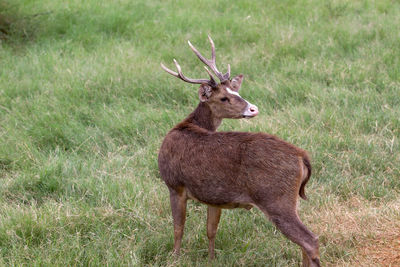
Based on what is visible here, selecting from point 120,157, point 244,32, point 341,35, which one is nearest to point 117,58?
point 244,32

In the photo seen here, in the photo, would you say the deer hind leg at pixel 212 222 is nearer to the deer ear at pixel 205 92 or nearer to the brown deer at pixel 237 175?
the brown deer at pixel 237 175

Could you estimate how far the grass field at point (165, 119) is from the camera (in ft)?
15.4

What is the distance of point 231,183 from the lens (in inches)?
160

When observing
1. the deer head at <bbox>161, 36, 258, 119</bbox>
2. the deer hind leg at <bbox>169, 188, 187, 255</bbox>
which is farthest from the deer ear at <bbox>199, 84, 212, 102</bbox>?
the deer hind leg at <bbox>169, 188, 187, 255</bbox>

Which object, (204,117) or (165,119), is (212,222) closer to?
(204,117)

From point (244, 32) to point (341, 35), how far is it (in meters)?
1.46

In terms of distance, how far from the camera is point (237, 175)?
4.04 meters

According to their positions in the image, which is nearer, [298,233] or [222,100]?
[298,233]

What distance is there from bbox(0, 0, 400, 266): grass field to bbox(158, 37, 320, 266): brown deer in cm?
53

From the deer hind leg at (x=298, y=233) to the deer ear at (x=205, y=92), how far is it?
4.86ft

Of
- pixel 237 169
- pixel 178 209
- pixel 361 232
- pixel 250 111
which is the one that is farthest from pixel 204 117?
pixel 361 232

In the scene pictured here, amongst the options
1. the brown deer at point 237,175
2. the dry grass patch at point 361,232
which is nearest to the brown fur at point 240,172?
the brown deer at point 237,175

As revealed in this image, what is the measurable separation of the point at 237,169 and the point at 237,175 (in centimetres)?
4

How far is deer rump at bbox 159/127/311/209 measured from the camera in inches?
155
